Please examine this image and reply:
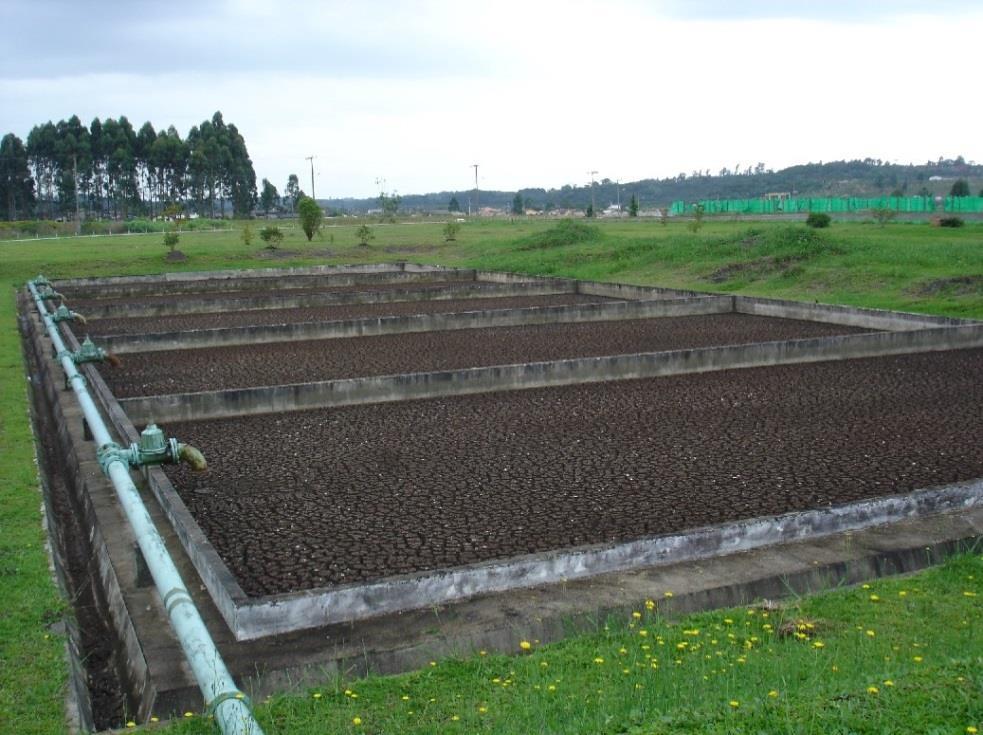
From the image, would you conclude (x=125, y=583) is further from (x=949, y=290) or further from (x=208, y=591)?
(x=949, y=290)

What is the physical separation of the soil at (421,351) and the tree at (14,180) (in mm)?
67602

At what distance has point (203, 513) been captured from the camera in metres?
6.44

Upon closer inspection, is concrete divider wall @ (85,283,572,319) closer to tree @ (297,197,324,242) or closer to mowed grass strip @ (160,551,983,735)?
mowed grass strip @ (160,551,983,735)

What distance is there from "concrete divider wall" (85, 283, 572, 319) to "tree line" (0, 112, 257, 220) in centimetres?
5387

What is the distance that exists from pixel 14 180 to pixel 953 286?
72.1 metres

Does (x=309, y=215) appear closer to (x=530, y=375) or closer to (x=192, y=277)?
(x=192, y=277)

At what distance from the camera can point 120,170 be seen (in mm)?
76562

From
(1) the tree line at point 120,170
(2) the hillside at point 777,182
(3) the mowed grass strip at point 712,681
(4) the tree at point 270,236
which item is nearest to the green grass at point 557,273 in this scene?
(3) the mowed grass strip at point 712,681

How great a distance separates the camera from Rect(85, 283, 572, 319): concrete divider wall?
18.6 metres

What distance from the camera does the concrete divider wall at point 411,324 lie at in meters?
14.2

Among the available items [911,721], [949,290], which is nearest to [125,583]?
[911,721]

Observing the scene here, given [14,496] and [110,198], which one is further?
[110,198]

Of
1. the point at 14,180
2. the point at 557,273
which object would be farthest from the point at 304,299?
the point at 14,180

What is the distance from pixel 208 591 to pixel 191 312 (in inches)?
600
